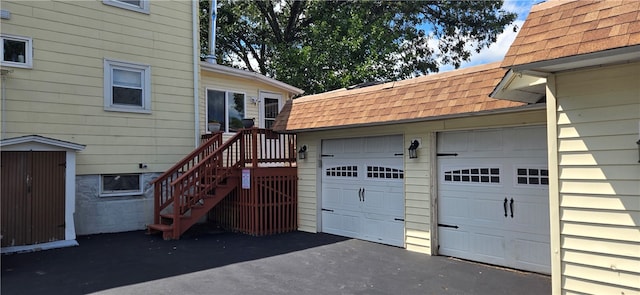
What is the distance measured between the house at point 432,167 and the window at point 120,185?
3.48m

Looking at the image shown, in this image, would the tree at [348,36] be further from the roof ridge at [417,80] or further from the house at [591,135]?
the house at [591,135]

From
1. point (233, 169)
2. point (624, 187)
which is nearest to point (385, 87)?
point (233, 169)

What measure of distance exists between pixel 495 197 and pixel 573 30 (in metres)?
2.94

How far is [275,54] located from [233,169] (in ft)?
35.9

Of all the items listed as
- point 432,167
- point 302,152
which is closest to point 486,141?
point 432,167

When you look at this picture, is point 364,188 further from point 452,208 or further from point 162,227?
point 162,227

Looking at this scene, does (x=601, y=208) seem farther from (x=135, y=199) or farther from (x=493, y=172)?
(x=135, y=199)

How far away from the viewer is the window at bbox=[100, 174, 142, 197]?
854cm

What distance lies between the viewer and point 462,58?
63.4ft

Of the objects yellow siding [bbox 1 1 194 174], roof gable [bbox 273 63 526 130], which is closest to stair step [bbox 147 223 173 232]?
yellow siding [bbox 1 1 194 174]

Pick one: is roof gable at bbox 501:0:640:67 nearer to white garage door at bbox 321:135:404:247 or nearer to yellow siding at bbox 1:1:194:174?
white garage door at bbox 321:135:404:247

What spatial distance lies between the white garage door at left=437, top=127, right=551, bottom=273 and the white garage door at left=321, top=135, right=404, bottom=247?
88cm

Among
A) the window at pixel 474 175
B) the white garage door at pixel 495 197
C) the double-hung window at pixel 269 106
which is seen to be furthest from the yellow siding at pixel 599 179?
the double-hung window at pixel 269 106

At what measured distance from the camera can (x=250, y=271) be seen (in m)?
5.50
